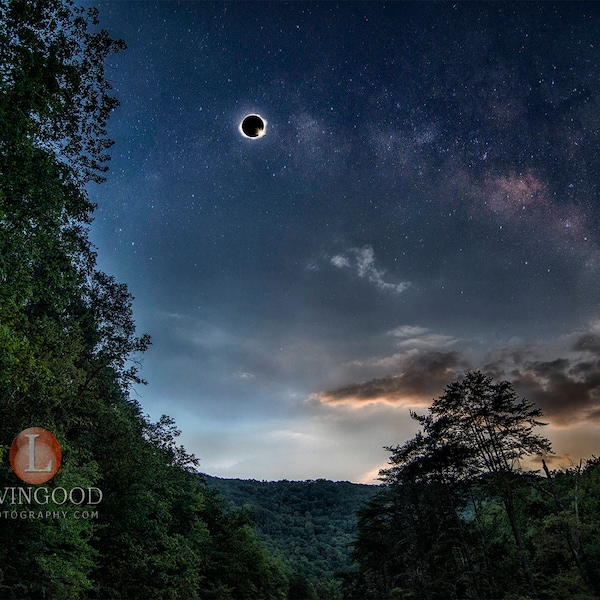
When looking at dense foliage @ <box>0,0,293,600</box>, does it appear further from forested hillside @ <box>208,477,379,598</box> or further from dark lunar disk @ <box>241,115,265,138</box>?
forested hillside @ <box>208,477,379,598</box>

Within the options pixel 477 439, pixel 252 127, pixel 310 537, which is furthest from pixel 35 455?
pixel 310 537

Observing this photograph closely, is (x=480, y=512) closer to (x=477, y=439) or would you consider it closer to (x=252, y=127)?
(x=477, y=439)

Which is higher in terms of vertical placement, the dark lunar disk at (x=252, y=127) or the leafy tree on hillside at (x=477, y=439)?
the dark lunar disk at (x=252, y=127)

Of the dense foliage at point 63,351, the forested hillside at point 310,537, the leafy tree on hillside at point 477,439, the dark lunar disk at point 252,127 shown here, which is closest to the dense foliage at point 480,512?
the leafy tree on hillside at point 477,439

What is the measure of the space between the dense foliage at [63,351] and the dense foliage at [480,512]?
16927mm

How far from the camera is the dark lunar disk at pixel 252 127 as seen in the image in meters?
14.3

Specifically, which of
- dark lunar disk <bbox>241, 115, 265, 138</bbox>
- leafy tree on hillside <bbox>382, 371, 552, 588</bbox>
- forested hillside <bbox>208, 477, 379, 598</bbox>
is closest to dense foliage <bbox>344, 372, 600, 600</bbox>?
leafy tree on hillside <bbox>382, 371, 552, 588</bbox>

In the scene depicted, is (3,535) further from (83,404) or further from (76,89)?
(76,89)

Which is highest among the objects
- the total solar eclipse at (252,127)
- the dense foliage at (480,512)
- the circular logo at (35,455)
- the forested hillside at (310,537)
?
the total solar eclipse at (252,127)

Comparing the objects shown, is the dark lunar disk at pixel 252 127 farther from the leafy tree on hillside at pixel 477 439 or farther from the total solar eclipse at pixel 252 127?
the leafy tree on hillside at pixel 477 439

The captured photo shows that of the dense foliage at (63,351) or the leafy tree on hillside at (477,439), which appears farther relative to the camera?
the leafy tree on hillside at (477,439)

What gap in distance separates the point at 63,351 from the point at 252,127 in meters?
11.2

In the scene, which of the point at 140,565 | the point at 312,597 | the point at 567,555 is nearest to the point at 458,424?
the point at 567,555

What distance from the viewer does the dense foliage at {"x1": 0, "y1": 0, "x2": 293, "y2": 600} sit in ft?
26.7
